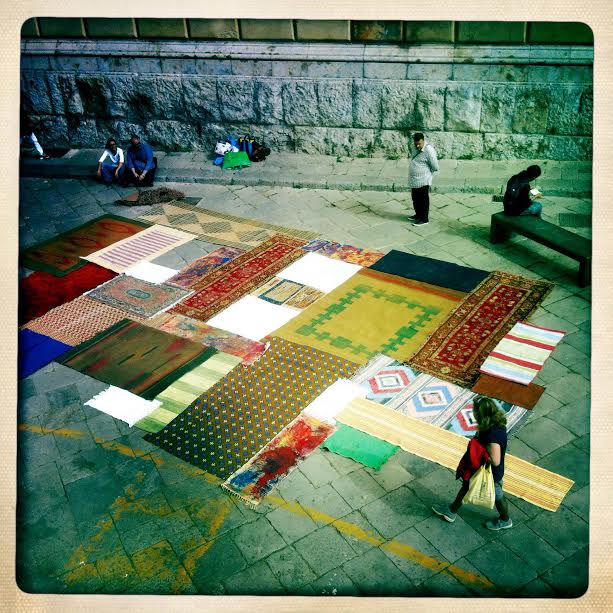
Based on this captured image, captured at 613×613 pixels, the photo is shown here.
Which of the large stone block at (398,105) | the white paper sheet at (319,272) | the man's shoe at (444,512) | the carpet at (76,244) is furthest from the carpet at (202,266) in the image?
the man's shoe at (444,512)

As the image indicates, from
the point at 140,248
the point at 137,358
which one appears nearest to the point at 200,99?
the point at 140,248

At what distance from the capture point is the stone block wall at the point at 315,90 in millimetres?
9930

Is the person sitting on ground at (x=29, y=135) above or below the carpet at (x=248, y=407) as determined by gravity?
above

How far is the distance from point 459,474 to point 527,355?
2114 mm

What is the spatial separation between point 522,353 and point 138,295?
429 centimetres

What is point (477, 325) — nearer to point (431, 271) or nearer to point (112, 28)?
point (431, 271)

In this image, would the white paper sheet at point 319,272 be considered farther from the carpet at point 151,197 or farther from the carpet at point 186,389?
the carpet at point 151,197

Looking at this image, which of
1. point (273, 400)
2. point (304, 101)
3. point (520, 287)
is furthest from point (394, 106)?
point (273, 400)

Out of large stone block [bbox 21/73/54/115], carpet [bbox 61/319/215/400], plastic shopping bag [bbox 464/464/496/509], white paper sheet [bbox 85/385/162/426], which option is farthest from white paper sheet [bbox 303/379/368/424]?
large stone block [bbox 21/73/54/115]

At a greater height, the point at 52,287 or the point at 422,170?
the point at 422,170

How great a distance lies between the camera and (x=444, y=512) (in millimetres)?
5258

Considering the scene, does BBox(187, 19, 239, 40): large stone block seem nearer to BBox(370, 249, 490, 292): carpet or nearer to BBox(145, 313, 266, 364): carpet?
BBox(370, 249, 490, 292): carpet

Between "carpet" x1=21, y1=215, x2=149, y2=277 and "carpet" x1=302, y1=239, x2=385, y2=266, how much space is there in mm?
2479

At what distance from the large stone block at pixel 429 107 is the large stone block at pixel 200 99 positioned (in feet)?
10.4
